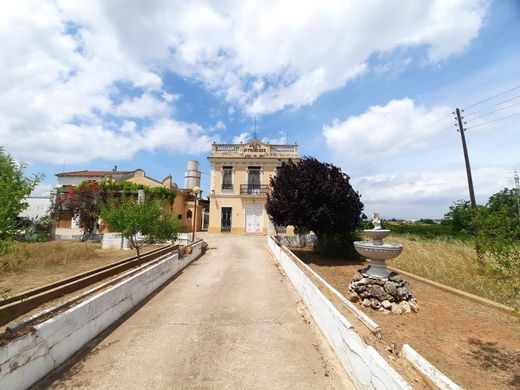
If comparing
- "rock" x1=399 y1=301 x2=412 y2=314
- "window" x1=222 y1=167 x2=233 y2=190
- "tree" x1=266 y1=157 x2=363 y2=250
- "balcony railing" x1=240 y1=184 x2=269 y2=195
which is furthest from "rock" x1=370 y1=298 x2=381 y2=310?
"window" x1=222 y1=167 x2=233 y2=190

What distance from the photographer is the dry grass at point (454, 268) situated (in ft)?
24.8

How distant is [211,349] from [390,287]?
15.0 ft

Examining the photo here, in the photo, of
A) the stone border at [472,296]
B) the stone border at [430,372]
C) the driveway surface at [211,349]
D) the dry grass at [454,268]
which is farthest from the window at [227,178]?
the stone border at [430,372]

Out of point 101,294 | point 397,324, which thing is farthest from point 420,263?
point 101,294

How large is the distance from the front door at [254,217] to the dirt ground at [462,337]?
20.1m

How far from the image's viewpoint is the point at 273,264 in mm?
12656

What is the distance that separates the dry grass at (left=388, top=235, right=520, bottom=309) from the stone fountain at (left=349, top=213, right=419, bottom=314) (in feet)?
6.21

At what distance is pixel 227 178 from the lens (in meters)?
28.3

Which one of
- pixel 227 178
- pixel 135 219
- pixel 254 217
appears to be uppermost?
pixel 227 178

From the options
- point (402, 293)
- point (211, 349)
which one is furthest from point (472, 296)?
point (211, 349)

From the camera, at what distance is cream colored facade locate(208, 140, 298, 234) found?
27516mm

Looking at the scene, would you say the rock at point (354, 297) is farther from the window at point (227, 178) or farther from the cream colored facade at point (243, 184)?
the window at point (227, 178)

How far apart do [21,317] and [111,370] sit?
2.60 metres

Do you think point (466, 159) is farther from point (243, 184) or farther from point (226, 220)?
point (226, 220)
